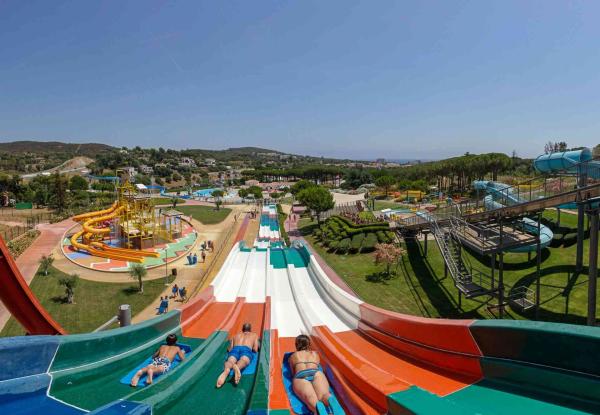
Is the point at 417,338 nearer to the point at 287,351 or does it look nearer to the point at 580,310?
the point at 287,351

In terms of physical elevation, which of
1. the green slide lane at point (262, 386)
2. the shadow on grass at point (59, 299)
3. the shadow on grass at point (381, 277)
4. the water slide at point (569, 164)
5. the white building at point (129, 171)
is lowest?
the shadow on grass at point (59, 299)

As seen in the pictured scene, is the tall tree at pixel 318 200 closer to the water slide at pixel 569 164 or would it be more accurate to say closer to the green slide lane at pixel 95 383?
the water slide at pixel 569 164

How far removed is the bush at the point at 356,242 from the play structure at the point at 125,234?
14.5m

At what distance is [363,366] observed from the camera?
5.74 m

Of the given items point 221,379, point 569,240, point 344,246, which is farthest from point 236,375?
point 569,240

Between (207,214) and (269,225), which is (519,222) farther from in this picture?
(207,214)

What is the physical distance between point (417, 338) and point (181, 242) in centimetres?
2787

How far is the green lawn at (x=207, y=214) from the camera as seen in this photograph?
141ft

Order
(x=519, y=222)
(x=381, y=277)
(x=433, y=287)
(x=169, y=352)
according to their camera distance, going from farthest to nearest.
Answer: (x=381, y=277)
(x=433, y=287)
(x=519, y=222)
(x=169, y=352)

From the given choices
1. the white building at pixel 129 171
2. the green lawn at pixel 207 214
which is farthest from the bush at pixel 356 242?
the white building at pixel 129 171

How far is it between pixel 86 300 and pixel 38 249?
1439cm

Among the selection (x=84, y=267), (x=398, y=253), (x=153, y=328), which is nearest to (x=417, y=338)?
(x=153, y=328)

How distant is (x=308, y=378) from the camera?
5.54 metres

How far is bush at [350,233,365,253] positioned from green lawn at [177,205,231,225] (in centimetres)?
2170
